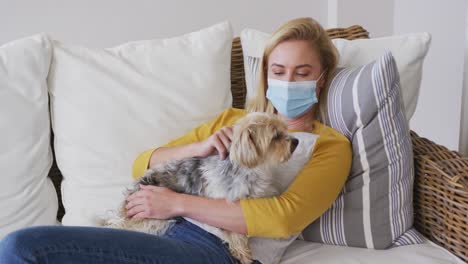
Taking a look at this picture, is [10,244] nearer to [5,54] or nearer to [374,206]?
[5,54]

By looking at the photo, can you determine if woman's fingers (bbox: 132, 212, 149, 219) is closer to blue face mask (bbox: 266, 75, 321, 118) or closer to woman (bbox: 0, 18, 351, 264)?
woman (bbox: 0, 18, 351, 264)

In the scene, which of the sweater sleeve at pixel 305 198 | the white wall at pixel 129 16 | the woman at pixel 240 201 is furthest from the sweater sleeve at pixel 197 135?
the white wall at pixel 129 16

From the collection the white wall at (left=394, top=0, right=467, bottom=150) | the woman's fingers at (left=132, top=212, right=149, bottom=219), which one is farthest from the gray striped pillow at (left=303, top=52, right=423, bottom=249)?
the white wall at (left=394, top=0, right=467, bottom=150)

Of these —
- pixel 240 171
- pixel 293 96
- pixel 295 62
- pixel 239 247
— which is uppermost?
pixel 295 62

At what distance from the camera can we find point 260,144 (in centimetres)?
165

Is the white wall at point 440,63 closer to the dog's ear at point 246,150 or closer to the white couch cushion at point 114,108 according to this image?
the white couch cushion at point 114,108

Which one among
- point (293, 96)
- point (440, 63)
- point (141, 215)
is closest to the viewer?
point (141, 215)

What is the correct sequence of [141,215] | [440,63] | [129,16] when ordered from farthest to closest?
1. [440,63]
2. [129,16]
3. [141,215]

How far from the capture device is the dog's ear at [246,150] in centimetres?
163

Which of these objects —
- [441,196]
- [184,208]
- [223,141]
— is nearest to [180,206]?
[184,208]

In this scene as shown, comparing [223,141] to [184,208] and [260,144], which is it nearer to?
[260,144]

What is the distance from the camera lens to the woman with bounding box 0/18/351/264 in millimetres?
1426

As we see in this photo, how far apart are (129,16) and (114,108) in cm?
99

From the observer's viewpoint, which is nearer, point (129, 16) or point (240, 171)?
point (240, 171)
